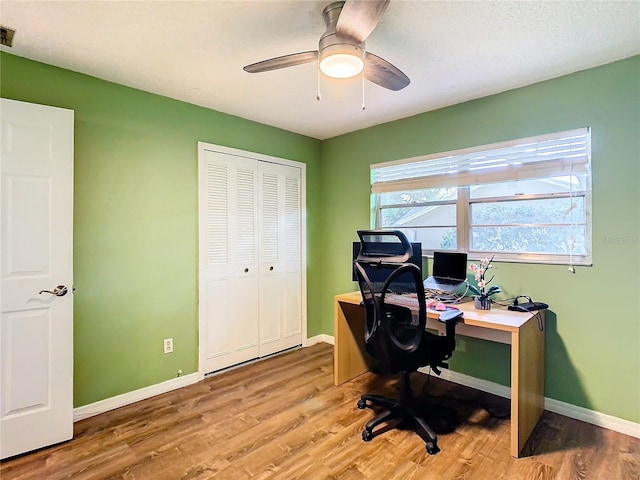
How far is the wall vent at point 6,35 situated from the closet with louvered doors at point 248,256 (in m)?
1.30

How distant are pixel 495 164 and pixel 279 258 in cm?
221

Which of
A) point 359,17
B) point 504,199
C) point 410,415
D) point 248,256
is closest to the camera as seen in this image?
point 359,17

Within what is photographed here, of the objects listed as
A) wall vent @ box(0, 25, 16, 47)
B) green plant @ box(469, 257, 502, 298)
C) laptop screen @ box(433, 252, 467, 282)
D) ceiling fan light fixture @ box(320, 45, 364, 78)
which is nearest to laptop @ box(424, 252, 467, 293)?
laptop screen @ box(433, 252, 467, 282)

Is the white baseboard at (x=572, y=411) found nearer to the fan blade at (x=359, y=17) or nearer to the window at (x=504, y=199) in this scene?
the window at (x=504, y=199)

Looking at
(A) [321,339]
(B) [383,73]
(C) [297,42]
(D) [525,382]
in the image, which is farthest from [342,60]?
(A) [321,339]

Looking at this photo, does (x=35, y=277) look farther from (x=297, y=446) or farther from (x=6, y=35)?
(x=297, y=446)

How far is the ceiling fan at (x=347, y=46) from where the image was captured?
1410 mm

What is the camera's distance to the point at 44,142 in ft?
6.66

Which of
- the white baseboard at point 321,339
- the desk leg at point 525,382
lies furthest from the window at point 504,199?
the white baseboard at point 321,339

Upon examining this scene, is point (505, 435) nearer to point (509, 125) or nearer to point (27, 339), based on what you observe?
point (509, 125)

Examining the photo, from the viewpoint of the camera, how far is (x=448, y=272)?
2.75 meters

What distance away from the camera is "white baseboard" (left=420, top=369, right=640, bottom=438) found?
84.7 inches

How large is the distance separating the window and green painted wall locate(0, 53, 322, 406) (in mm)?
1962

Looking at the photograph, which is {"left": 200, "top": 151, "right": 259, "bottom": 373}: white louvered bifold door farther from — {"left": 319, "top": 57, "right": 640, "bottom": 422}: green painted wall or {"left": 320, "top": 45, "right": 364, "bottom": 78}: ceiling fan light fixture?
{"left": 319, "top": 57, "right": 640, "bottom": 422}: green painted wall
